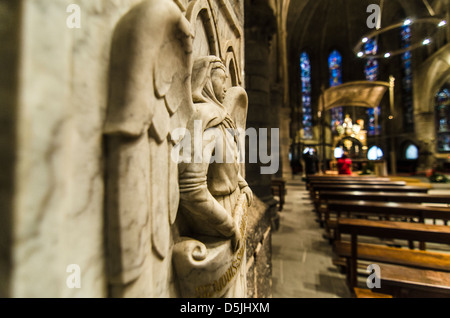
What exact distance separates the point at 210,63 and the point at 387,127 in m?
19.9

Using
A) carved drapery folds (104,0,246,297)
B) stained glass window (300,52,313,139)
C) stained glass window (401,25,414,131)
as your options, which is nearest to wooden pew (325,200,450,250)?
carved drapery folds (104,0,246,297)

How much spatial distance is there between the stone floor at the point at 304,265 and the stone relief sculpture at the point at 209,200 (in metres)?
1.70

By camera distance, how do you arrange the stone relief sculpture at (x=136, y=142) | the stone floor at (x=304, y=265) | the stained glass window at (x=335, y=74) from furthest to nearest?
the stained glass window at (x=335, y=74)
the stone floor at (x=304, y=265)
the stone relief sculpture at (x=136, y=142)

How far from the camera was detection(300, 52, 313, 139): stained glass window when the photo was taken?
1836 centimetres

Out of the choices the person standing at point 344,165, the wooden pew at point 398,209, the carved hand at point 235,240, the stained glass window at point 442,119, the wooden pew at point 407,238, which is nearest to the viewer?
the carved hand at point 235,240

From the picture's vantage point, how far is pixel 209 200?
72 centimetres

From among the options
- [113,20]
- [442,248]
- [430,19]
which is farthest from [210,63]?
[430,19]

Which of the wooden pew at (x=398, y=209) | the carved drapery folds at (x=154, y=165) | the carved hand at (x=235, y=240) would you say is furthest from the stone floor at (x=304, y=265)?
the carved drapery folds at (x=154, y=165)

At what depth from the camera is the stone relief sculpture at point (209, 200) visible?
69 centimetres

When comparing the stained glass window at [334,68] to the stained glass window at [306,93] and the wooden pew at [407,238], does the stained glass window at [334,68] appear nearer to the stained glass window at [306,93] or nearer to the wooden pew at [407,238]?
the stained glass window at [306,93]

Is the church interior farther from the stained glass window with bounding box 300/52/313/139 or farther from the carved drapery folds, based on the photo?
the stained glass window with bounding box 300/52/313/139

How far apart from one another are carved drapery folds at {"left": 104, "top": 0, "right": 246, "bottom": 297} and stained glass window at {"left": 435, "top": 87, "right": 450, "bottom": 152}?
750 inches

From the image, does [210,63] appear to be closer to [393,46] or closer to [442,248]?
[442,248]

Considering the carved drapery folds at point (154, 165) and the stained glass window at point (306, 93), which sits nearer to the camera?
the carved drapery folds at point (154, 165)
